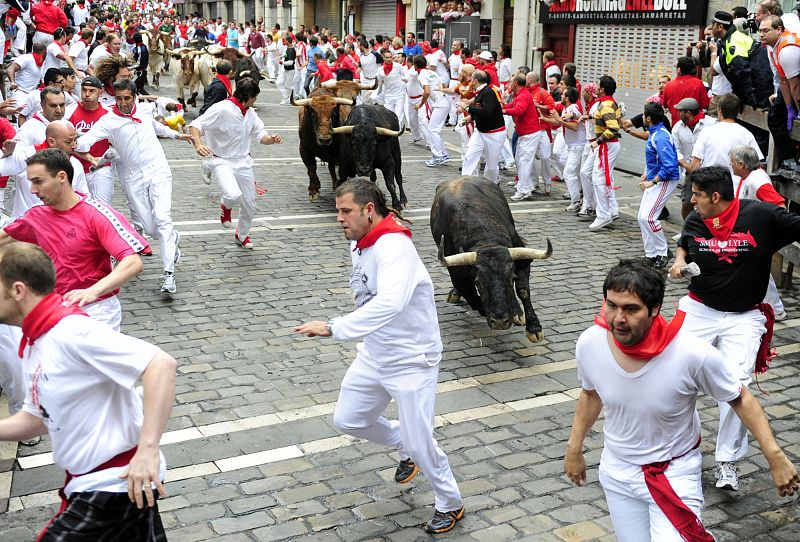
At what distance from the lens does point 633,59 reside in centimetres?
1833

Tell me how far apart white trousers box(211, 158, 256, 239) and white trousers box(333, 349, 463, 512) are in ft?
19.7

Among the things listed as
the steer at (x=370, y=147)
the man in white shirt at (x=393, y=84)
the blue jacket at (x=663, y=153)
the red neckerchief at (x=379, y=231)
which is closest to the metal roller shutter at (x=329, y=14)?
the man in white shirt at (x=393, y=84)

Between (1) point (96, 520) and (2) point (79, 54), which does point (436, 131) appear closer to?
(2) point (79, 54)

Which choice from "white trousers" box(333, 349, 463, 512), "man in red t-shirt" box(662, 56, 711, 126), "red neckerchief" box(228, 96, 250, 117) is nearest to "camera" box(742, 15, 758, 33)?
"man in red t-shirt" box(662, 56, 711, 126)

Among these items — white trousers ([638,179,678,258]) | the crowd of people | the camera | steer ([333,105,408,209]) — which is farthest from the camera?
steer ([333,105,408,209])

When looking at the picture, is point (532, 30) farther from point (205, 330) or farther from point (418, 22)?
point (205, 330)

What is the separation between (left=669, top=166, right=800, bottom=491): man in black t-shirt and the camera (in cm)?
549

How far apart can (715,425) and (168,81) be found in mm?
32661

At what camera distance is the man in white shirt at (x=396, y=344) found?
4.79 m

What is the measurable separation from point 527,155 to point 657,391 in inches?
438

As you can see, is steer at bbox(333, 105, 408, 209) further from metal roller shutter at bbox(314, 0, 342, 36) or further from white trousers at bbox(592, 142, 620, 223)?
metal roller shutter at bbox(314, 0, 342, 36)

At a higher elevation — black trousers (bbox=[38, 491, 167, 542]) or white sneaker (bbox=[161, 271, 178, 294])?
black trousers (bbox=[38, 491, 167, 542])

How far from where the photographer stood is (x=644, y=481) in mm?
3854

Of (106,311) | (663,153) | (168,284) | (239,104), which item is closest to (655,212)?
(663,153)
